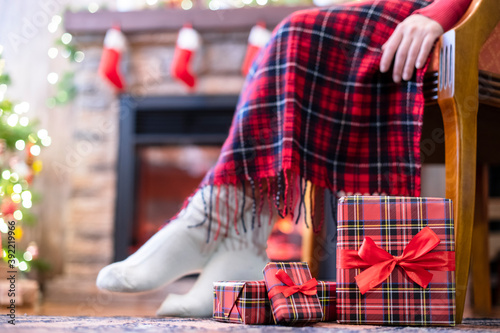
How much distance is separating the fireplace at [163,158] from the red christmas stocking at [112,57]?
110mm

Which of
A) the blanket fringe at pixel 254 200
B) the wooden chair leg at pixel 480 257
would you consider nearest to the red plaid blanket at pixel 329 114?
the blanket fringe at pixel 254 200

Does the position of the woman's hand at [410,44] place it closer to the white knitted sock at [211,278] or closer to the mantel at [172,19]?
the white knitted sock at [211,278]

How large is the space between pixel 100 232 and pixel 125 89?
605 mm

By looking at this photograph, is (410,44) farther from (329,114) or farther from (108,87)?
(108,87)

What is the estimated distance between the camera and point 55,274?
2391mm

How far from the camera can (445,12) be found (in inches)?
35.4

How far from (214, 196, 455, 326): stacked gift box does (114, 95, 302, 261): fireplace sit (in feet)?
4.72

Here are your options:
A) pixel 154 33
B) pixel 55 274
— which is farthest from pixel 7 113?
pixel 55 274

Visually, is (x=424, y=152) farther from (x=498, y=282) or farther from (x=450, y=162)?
(x=498, y=282)

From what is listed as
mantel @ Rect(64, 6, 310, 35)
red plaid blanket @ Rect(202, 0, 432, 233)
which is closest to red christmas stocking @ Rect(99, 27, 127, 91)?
mantel @ Rect(64, 6, 310, 35)

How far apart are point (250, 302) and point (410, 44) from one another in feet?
1.58

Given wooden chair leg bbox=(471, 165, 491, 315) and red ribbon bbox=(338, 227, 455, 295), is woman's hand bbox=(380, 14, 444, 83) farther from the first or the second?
wooden chair leg bbox=(471, 165, 491, 315)

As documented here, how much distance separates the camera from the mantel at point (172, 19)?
7.11ft

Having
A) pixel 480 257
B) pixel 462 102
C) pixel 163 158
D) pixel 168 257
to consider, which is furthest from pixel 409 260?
pixel 163 158
